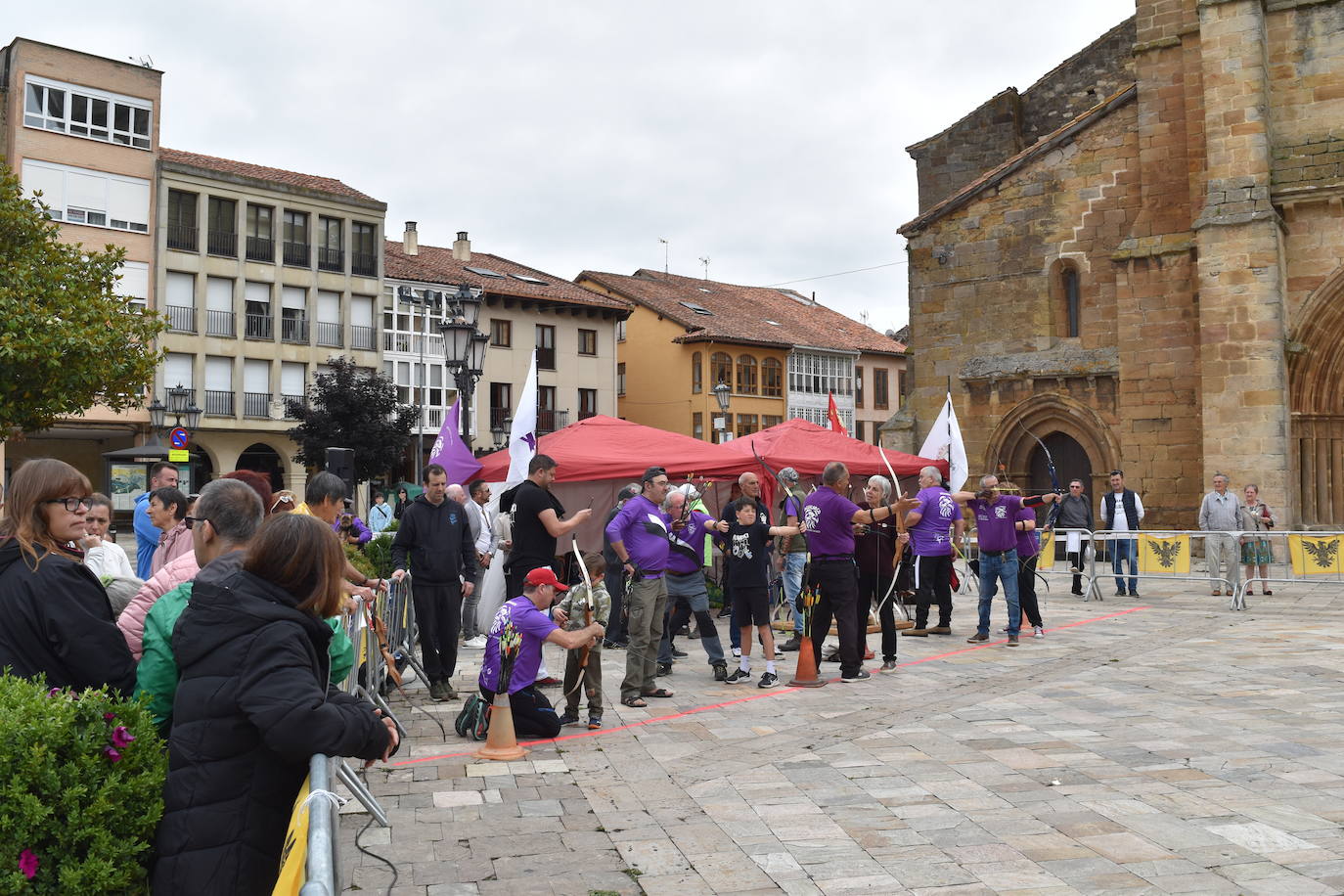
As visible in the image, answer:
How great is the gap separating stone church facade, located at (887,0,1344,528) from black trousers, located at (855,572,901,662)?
36.8 feet

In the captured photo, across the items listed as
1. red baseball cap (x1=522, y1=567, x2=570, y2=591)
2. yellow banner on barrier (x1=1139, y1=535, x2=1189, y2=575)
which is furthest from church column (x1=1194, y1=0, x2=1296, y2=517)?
red baseball cap (x1=522, y1=567, x2=570, y2=591)

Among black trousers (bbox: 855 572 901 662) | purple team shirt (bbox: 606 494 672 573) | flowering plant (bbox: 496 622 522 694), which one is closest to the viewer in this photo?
flowering plant (bbox: 496 622 522 694)

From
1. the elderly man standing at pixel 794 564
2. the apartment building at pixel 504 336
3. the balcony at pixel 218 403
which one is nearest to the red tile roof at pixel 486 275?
the apartment building at pixel 504 336

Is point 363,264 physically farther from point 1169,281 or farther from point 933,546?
point 933,546

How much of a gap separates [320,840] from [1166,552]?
1554cm

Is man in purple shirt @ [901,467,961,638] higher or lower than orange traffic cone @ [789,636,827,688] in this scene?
higher

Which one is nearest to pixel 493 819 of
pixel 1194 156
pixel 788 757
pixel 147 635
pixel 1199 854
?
pixel 788 757

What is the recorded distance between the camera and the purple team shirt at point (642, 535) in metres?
8.96

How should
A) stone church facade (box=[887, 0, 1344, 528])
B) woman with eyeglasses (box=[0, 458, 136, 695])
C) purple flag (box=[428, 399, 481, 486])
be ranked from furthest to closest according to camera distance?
stone church facade (box=[887, 0, 1344, 528])
purple flag (box=[428, 399, 481, 486])
woman with eyeglasses (box=[0, 458, 136, 695])

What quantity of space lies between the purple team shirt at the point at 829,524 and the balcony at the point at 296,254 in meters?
35.7

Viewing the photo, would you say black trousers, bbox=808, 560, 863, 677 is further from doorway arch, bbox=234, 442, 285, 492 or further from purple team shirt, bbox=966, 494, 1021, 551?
doorway arch, bbox=234, 442, 285, 492

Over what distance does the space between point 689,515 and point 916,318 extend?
16.0 metres

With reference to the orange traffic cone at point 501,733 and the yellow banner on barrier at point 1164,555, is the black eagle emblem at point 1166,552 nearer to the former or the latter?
the yellow banner on barrier at point 1164,555

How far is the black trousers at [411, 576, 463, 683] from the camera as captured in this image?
8750 millimetres
